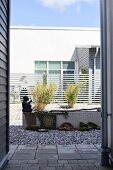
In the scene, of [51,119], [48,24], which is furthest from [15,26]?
[51,119]

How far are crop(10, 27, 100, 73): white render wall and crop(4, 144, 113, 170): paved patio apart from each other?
32.6 feet

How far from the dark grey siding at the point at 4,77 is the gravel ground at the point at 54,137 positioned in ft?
6.48

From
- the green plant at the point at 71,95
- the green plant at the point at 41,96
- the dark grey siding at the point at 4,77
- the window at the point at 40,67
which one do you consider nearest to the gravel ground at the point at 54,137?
the dark grey siding at the point at 4,77

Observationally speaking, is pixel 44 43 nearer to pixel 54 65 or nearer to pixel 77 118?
pixel 54 65

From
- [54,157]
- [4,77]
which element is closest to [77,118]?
[54,157]

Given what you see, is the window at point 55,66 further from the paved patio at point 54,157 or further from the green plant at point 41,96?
the paved patio at point 54,157

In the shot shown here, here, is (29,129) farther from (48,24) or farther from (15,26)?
(48,24)

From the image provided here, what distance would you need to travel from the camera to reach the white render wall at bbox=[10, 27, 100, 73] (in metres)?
16.1

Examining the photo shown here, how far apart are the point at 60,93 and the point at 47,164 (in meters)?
9.41

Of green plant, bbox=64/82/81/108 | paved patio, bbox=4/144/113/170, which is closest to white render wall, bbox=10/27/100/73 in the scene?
green plant, bbox=64/82/81/108

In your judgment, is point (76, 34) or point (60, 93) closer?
point (60, 93)

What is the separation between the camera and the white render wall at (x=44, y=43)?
16109 millimetres

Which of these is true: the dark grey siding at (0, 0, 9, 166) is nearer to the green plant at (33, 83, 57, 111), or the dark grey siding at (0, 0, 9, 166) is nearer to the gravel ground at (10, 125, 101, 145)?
the gravel ground at (10, 125, 101, 145)

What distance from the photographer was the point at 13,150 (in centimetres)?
616
